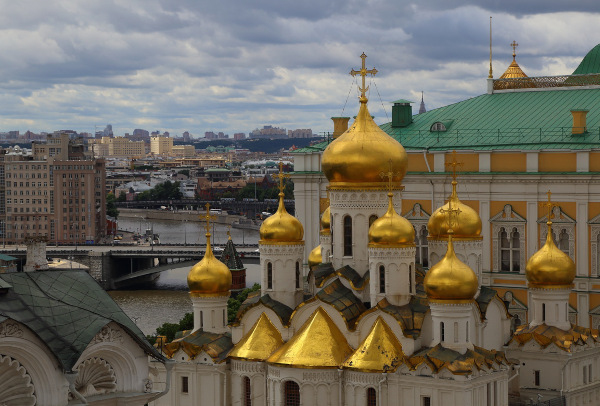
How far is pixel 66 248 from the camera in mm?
101688

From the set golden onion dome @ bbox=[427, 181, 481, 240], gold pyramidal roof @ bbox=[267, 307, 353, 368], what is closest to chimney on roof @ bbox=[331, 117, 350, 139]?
golden onion dome @ bbox=[427, 181, 481, 240]

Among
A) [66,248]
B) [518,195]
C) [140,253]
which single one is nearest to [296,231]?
[518,195]

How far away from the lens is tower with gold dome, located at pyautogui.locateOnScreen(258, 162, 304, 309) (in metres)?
34.8

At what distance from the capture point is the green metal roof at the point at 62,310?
58.1 feet

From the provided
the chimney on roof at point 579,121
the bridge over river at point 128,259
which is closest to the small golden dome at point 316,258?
the chimney on roof at point 579,121

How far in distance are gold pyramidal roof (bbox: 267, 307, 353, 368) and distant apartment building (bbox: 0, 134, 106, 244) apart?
278 ft

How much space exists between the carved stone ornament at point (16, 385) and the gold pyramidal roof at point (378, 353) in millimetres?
15131

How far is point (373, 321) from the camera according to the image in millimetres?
32844

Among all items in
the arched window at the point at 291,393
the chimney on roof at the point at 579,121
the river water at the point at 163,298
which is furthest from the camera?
the river water at the point at 163,298

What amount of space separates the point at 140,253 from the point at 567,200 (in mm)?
52688

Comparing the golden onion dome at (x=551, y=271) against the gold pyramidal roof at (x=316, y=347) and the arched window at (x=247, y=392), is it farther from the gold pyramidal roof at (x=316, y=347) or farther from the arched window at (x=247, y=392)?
the arched window at (x=247, y=392)

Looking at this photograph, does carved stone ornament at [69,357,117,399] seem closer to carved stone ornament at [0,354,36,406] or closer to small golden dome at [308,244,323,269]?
carved stone ornament at [0,354,36,406]

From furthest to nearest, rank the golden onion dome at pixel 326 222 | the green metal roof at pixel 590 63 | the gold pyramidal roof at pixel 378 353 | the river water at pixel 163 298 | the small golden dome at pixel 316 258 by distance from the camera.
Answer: the river water at pixel 163 298
the green metal roof at pixel 590 63
the small golden dome at pixel 316 258
the golden onion dome at pixel 326 222
the gold pyramidal roof at pixel 378 353

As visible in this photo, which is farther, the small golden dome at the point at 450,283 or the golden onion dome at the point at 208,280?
the golden onion dome at the point at 208,280
